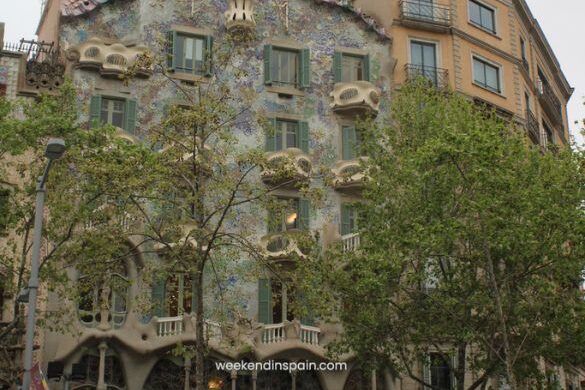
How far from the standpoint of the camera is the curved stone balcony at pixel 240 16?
108 feet

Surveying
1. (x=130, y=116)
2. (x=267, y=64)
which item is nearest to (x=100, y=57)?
(x=130, y=116)

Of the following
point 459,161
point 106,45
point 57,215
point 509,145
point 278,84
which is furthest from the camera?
point 278,84

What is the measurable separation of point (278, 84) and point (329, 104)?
1990mm

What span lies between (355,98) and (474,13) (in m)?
8.90

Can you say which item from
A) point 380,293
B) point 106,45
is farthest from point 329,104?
point 380,293

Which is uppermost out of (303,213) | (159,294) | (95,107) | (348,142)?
(95,107)

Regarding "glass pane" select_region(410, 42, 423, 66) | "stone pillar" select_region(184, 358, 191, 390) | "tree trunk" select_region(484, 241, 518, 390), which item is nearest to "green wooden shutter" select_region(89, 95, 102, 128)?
"stone pillar" select_region(184, 358, 191, 390)

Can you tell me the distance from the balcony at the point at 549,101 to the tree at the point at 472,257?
16175 mm

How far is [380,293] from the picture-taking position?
25281mm

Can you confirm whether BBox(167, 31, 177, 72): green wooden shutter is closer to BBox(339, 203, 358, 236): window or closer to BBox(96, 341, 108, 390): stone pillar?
BBox(339, 203, 358, 236): window

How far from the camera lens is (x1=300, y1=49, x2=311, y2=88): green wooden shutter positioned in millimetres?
33406

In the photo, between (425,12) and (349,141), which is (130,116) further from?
(425,12)

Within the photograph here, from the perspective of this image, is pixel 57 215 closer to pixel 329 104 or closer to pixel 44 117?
pixel 44 117

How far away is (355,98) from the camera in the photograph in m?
33.1
